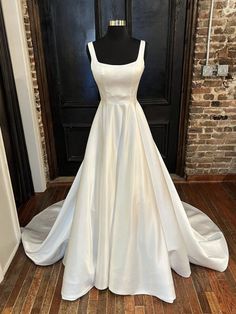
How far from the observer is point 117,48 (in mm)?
1388

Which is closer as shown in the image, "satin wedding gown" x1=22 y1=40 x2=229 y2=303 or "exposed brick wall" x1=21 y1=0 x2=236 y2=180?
"satin wedding gown" x1=22 y1=40 x2=229 y2=303

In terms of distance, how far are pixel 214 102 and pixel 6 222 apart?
204cm

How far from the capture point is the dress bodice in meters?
1.34

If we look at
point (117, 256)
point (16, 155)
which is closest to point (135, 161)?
point (117, 256)

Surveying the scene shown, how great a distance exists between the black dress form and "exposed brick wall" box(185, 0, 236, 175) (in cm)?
109

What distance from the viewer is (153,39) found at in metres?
2.28

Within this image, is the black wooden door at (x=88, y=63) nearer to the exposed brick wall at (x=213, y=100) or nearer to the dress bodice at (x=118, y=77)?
the exposed brick wall at (x=213, y=100)

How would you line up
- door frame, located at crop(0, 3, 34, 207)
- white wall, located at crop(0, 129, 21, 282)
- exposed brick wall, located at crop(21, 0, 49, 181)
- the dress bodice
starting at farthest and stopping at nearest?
1. exposed brick wall, located at crop(21, 0, 49, 181)
2. door frame, located at crop(0, 3, 34, 207)
3. white wall, located at crop(0, 129, 21, 282)
4. the dress bodice

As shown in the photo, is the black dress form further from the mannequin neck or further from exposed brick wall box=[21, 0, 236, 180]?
exposed brick wall box=[21, 0, 236, 180]

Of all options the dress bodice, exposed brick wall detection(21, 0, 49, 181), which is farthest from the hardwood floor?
the dress bodice

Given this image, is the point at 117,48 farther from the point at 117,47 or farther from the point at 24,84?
the point at 24,84

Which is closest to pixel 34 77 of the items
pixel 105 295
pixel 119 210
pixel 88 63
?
pixel 88 63

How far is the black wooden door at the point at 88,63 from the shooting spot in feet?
7.14

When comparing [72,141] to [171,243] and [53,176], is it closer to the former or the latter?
[53,176]
